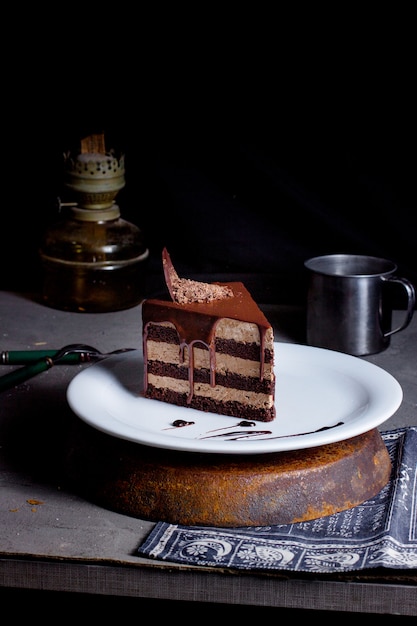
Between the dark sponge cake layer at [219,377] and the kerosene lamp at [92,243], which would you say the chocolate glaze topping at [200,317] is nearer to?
the dark sponge cake layer at [219,377]

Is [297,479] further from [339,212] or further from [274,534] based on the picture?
[339,212]

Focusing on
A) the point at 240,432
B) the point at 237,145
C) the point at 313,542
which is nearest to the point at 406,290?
the point at 237,145

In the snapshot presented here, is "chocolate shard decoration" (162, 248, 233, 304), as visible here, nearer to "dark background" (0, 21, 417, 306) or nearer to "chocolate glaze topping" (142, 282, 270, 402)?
"chocolate glaze topping" (142, 282, 270, 402)

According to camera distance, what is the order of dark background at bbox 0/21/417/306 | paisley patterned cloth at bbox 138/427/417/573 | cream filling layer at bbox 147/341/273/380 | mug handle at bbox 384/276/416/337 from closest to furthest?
paisley patterned cloth at bbox 138/427/417/573 < cream filling layer at bbox 147/341/273/380 < mug handle at bbox 384/276/416/337 < dark background at bbox 0/21/417/306

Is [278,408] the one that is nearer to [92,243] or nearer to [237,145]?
[92,243]

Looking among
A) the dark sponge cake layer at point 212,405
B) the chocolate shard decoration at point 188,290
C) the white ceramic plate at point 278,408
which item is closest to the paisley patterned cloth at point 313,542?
the white ceramic plate at point 278,408

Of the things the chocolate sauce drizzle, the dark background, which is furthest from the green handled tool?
the dark background

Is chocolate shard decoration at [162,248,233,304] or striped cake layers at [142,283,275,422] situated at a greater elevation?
chocolate shard decoration at [162,248,233,304]
